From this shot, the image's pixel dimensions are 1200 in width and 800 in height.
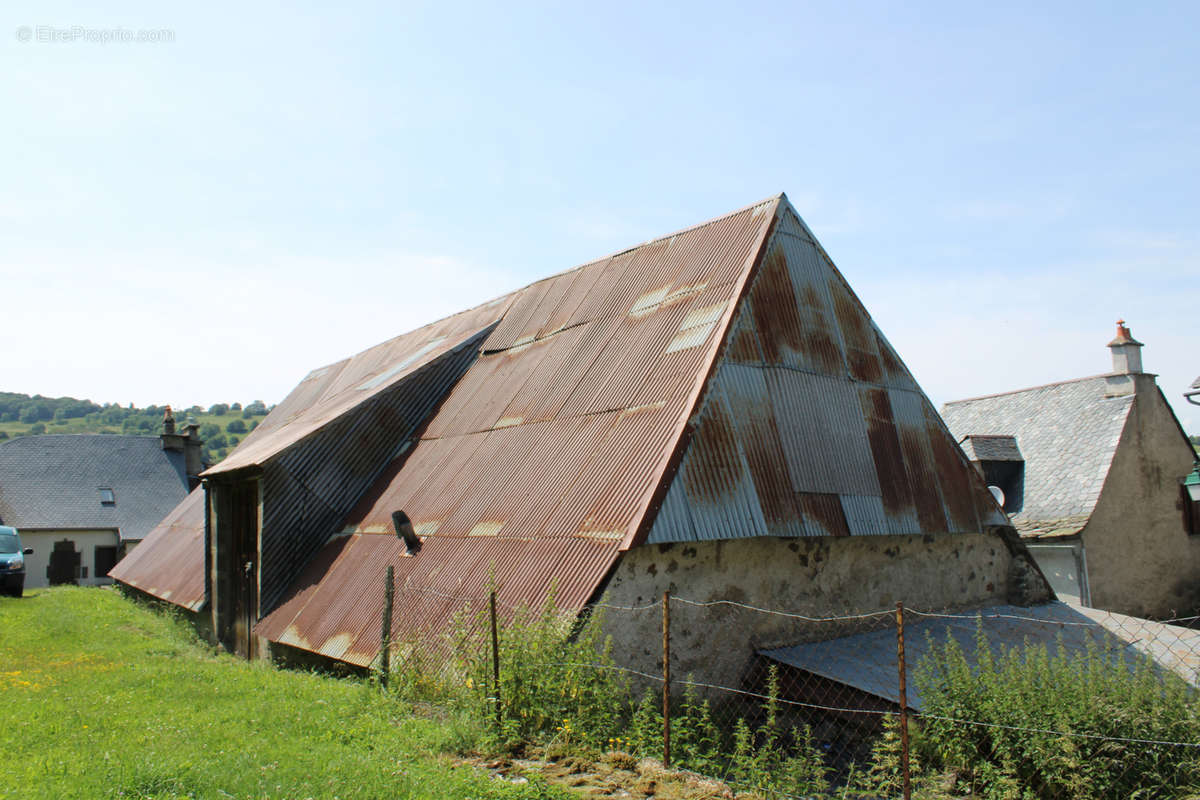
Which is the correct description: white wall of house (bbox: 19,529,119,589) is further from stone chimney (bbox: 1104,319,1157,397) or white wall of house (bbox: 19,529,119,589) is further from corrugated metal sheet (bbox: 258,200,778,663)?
stone chimney (bbox: 1104,319,1157,397)

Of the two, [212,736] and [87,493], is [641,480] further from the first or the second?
[87,493]

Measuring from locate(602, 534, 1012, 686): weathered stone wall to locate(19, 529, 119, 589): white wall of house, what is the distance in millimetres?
36047

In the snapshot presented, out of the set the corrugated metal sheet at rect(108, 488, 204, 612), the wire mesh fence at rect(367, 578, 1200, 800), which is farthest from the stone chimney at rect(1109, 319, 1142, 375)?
the corrugated metal sheet at rect(108, 488, 204, 612)

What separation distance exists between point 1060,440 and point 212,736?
20846 mm

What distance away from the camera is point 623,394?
11.4 m

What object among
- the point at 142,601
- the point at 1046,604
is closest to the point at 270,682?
the point at 1046,604

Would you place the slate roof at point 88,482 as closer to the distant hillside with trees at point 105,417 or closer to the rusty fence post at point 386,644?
the rusty fence post at point 386,644

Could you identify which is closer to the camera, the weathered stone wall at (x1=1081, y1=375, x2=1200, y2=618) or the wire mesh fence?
the wire mesh fence

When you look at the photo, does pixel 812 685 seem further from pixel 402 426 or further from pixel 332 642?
pixel 402 426

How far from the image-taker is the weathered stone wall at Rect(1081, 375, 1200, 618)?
19.4 metres

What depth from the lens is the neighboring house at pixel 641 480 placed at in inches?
379

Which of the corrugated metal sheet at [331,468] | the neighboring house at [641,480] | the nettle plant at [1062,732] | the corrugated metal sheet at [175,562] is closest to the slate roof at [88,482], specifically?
the corrugated metal sheet at [175,562]

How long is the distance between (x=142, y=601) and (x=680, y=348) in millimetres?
17711

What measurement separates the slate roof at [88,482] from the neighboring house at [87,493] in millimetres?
39
